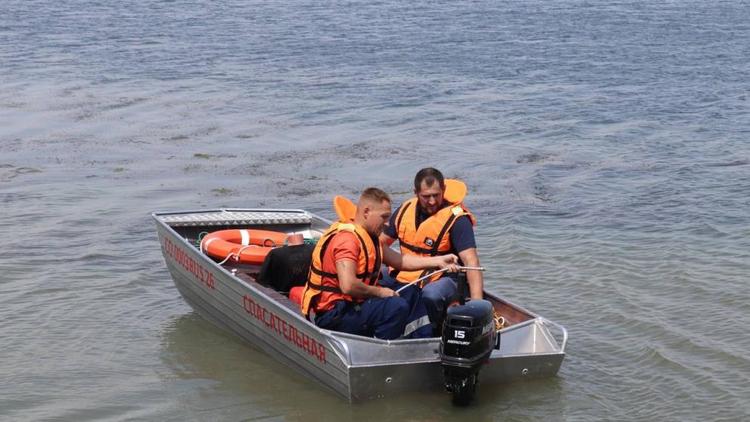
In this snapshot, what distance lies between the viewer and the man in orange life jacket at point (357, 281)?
6543mm

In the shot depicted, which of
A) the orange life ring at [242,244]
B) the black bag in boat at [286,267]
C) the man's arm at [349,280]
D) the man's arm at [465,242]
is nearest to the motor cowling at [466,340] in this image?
the man's arm at [349,280]

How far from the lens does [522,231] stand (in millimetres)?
10852

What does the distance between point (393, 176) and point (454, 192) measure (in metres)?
5.77

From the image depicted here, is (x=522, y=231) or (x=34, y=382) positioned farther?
(x=522, y=231)

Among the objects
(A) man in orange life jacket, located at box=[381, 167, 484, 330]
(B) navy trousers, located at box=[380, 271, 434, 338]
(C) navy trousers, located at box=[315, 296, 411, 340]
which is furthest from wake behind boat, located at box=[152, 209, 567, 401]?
(A) man in orange life jacket, located at box=[381, 167, 484, 330]

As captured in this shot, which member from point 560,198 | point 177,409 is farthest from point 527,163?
point 177,409

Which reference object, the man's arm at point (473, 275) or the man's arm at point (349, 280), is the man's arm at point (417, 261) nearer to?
the man's arm at point (473, 275)

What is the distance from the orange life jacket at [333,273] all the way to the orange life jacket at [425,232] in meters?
0.56

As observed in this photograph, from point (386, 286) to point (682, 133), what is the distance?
8.59m

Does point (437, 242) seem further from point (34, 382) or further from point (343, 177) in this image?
point (343, 177)

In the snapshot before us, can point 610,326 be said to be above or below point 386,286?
below

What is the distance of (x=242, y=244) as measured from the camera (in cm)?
889

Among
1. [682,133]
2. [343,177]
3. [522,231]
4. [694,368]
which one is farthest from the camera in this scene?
[682,133]

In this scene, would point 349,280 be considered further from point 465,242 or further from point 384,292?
point 465,242
